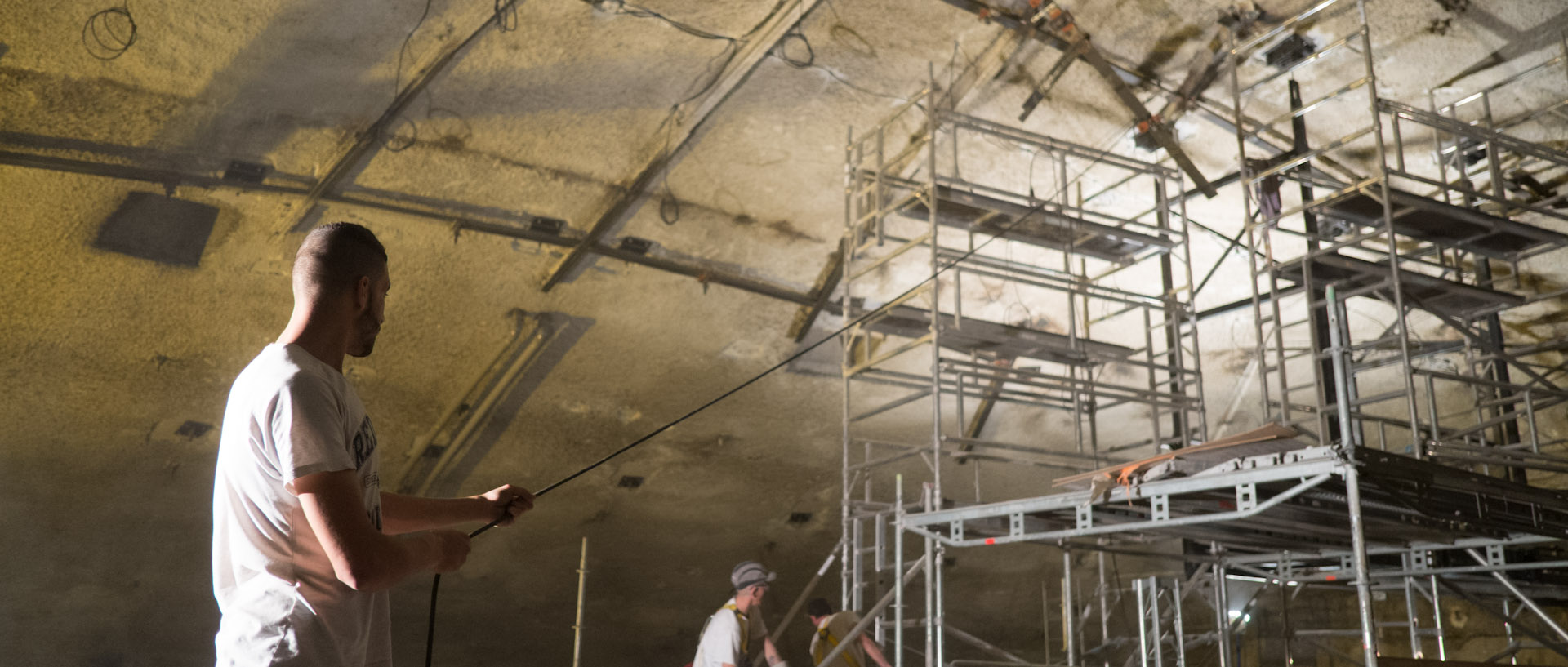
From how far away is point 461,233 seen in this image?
23.3ft

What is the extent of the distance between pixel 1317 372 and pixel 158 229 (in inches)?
267

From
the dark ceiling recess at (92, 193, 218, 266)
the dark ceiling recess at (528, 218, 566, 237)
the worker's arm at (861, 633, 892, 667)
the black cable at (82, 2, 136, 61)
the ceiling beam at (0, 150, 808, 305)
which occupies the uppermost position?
the black cable at (82, 2, 136, 61)

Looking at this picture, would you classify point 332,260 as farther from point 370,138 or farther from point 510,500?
point 370,138

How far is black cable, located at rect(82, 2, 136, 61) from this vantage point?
18.2ft

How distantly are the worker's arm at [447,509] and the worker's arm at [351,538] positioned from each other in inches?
12.9

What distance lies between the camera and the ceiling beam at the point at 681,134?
6.64 meters

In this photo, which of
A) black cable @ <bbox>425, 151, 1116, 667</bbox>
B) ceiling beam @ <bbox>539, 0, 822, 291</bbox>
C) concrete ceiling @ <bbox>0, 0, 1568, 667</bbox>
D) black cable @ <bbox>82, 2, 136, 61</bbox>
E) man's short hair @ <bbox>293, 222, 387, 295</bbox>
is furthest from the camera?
ceiling beam @ <bbox>539, 0, 822, 291</bbox>

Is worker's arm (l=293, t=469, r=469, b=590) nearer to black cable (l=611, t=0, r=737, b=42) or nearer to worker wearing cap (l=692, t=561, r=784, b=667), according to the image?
worker wearing cap (l=692, t=561, r=784, b=667)

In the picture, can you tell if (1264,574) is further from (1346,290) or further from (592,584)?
(592,584)

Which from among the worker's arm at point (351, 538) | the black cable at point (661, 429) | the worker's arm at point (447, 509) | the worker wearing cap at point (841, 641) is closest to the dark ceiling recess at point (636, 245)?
the black cable at point (661, 429)

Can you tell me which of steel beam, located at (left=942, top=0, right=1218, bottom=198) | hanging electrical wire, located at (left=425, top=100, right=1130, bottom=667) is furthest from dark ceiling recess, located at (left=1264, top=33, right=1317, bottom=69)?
hanging electrical wire, located at (left=425, top=100, right=1130, bottom=667)

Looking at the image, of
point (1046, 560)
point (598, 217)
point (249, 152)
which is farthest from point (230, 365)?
point (1046, 560)

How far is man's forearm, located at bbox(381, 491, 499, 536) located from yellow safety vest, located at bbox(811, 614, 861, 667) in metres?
4.53

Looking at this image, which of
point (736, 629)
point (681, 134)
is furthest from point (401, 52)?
point (736, 629)
